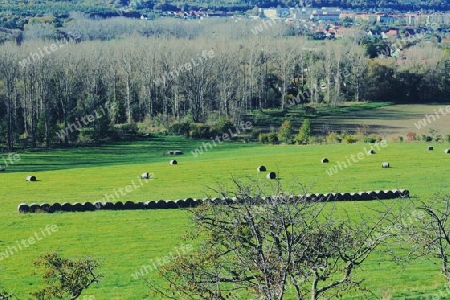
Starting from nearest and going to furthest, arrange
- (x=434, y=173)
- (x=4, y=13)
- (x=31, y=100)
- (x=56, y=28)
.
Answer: (x=434, y=173) → (x=31, y=100) → (x=56, y=28) → (x=4, y=13)

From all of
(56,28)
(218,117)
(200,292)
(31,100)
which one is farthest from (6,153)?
(56,28)

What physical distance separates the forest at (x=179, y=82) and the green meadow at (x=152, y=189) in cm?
1077

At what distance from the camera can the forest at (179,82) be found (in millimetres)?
77250

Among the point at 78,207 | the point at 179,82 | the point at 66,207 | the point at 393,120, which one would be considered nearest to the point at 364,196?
the point at 78,207

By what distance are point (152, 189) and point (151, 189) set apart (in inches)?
2.3

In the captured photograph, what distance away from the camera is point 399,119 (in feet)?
300

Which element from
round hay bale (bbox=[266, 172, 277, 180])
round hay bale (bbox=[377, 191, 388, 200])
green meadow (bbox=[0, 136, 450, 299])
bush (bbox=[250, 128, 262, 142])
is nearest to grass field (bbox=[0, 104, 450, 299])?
green meadow (bbox=[0, 136, 450, 299])

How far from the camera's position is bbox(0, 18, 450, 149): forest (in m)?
77.2

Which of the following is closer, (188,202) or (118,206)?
(188,202)

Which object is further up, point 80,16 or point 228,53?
point 80,16

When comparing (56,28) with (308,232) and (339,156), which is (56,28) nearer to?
(339,156)

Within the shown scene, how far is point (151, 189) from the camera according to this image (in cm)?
4247

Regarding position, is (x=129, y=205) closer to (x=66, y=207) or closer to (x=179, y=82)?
(x=66, y=207)

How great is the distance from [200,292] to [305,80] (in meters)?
102
